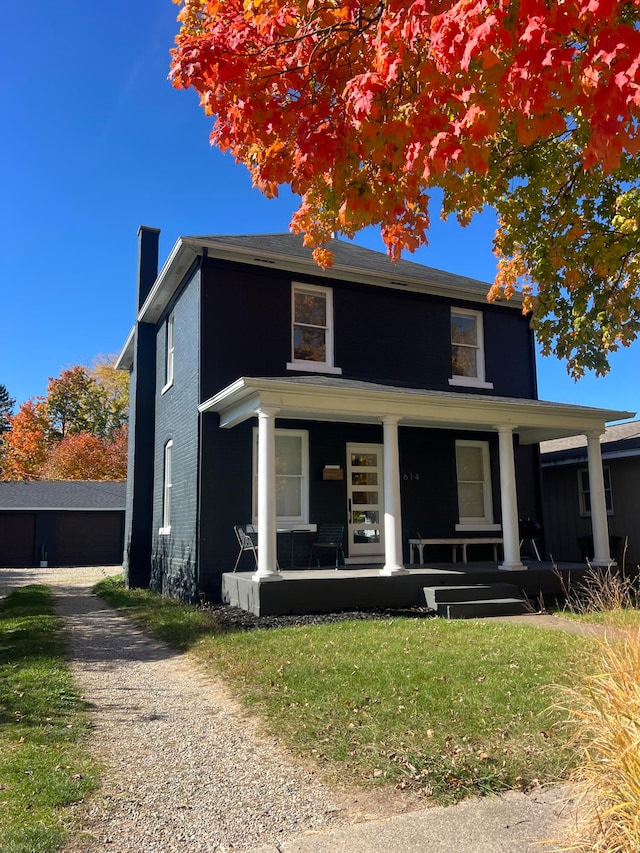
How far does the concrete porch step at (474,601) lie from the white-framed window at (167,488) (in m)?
6.24

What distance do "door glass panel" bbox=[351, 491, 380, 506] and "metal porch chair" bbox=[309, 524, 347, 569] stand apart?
3.36ft

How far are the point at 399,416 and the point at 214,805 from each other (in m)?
8.20

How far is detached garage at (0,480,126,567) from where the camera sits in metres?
26.5

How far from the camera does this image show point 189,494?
12484mm

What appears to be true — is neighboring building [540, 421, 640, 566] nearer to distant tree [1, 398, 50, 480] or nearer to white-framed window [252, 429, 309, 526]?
white-framed window [252, 429, 309, 526]

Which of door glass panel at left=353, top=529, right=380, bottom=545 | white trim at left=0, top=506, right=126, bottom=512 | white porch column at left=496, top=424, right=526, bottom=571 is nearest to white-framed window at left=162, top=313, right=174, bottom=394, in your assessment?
door glass panel at left=353, top=529, right=380, bottom=545

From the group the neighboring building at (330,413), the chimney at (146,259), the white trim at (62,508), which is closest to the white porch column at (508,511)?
the neighboring building at (330,413)

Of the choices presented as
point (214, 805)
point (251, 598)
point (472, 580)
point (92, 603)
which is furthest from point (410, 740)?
A: point (92, 603)

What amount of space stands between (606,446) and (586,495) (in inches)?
62.1

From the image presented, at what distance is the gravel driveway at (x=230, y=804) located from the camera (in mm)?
3285

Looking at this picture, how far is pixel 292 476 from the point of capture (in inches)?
501

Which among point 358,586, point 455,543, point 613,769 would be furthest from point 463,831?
point 455,543

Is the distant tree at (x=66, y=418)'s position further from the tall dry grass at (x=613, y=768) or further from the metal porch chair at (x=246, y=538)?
the tall dry grass at (x=613, y=768)

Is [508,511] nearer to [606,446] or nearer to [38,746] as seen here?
[606,446]
